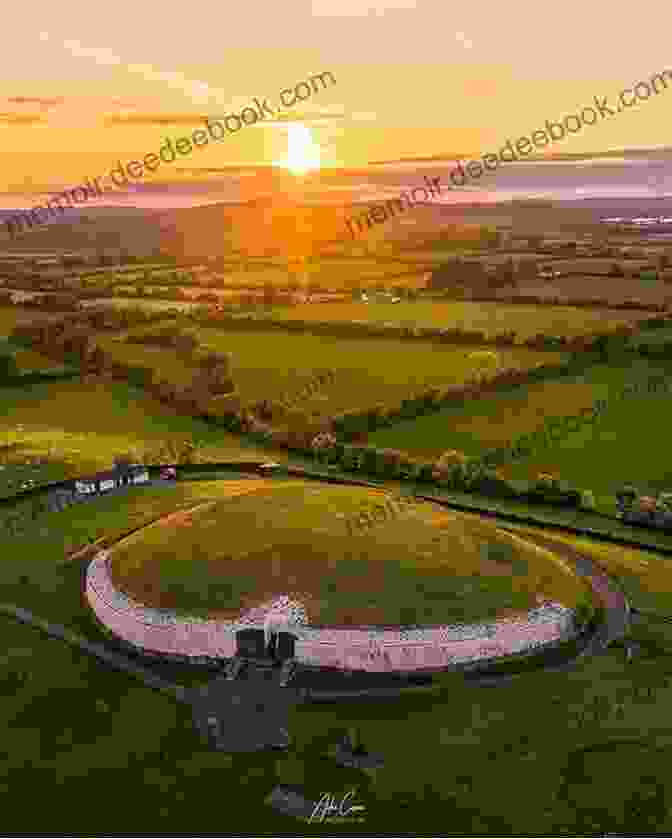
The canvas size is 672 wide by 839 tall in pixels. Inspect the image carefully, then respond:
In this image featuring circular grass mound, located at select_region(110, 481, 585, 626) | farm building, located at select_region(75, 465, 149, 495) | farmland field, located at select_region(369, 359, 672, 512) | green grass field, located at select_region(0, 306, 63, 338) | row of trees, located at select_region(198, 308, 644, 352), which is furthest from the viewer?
green grass field, located at select_region(0, 306, 63, 338)

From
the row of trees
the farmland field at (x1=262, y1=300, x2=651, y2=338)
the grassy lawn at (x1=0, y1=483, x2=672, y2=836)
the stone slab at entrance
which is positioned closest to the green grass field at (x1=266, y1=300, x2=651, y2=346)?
the farmland field at (x1=262, y1=300, x2=651, y2=338)

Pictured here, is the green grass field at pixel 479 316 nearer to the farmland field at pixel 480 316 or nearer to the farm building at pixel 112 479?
the farmland field at pixel 480 316

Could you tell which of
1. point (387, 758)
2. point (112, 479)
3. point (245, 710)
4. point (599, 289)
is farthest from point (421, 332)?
point (387, 758)

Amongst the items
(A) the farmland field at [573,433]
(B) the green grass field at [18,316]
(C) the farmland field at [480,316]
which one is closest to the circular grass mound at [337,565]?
(A) the farmland field at [573,433]

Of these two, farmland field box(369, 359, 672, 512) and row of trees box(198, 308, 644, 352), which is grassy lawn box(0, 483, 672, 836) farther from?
row of trees box(198, 308, 644, 352)

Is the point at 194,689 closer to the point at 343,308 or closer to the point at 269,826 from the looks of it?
the point at 269,826

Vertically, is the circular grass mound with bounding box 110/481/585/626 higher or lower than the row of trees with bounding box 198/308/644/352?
lower

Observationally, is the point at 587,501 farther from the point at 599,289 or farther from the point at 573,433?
the point at 599,289

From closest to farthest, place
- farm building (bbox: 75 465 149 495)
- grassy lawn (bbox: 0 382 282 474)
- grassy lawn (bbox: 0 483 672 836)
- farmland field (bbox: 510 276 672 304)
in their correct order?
grassy lawn (bbox: 0 483 672 836) < farm building (bbox: 75 465 149 495) < grassy lawn (bbox: 0 382 282 474) < farmland field (bbox: 510 276 672 304)
